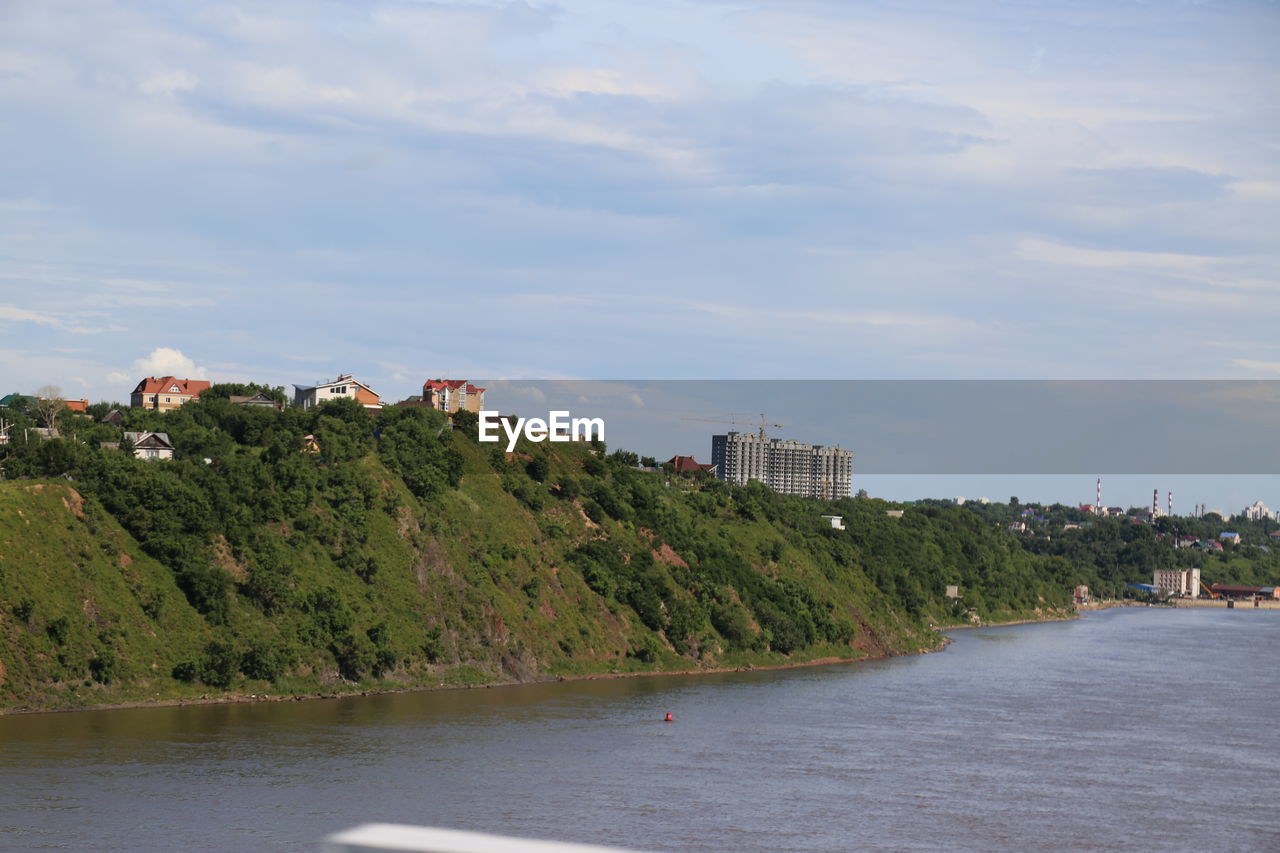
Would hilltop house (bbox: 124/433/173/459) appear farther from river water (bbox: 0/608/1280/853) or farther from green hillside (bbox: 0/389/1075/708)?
river water (bbox: 0/608/1280/853)

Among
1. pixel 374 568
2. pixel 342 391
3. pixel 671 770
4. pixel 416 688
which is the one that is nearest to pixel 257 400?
pixel 342 391

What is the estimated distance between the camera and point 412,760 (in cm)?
5272

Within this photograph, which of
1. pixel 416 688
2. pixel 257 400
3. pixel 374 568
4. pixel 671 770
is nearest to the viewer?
pixel 671 770

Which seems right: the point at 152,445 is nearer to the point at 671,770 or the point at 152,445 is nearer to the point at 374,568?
the point at 374,568

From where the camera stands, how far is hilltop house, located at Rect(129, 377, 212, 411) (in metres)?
133

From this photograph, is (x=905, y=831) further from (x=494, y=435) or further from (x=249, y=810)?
(x=494, y=435)

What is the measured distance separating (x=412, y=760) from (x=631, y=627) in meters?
36.6

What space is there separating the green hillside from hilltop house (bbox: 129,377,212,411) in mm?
11698

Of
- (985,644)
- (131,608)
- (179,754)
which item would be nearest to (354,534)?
(131,608)

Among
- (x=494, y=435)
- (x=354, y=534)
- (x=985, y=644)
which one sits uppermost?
(x=494, y=435)

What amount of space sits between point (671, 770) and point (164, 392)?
96.5 meters

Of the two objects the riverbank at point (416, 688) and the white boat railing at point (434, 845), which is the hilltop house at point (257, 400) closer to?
the riverbank at point (416, 688)

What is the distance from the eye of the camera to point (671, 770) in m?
53.8

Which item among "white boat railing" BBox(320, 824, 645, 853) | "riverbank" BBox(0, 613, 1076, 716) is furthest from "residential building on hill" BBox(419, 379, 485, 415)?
"white boat railing" BBox(320, 824, 645, 853)
